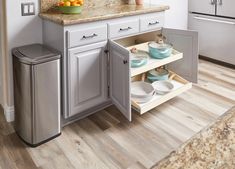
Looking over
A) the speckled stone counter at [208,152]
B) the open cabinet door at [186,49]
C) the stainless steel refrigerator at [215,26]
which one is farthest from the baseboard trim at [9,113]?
the stainless steel refrigerator at [215,26]

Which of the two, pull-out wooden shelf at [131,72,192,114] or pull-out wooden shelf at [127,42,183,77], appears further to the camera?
pull-out wooden shelf at [127,42,183,77]

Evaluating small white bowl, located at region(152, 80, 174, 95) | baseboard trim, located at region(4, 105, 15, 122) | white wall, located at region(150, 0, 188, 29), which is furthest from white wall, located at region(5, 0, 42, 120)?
white wall, located at region(150, 0, 188, 29)

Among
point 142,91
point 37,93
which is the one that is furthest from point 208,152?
point 142,91

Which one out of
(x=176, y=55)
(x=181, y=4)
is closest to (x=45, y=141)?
(x=176, y=55)

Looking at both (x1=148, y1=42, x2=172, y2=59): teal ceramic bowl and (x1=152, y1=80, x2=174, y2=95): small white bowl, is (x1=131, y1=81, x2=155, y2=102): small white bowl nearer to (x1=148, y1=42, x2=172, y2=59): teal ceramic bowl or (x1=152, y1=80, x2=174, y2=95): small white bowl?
(x1=152, y1=80, x2=174, y2=95): small white bowl

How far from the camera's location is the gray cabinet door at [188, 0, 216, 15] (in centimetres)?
398

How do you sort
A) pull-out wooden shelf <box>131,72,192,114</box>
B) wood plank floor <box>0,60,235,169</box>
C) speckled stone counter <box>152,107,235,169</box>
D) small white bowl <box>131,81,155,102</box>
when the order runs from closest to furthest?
speckled stone counter <box>152,107,235,169</box>, wood plank floor <box>0,60,235,169</box>, pull-out wooden shelf <box>131,72,192,114</box>, small white bowl <box>131,81,155,102</box>

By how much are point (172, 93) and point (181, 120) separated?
32 cm

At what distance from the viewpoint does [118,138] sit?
236 cm

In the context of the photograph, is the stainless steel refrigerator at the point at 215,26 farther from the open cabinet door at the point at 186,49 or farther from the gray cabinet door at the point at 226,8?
the open cabinet door at the point at 186,49

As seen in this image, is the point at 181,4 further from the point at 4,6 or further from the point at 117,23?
the point at 4,6

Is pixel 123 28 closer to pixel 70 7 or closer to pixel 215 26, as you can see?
pixel 70 7

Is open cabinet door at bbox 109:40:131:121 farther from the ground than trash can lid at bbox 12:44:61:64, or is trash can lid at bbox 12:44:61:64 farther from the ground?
trash can lid at bbox 12:44:61:64

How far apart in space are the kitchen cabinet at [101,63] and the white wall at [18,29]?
91 millimetres
